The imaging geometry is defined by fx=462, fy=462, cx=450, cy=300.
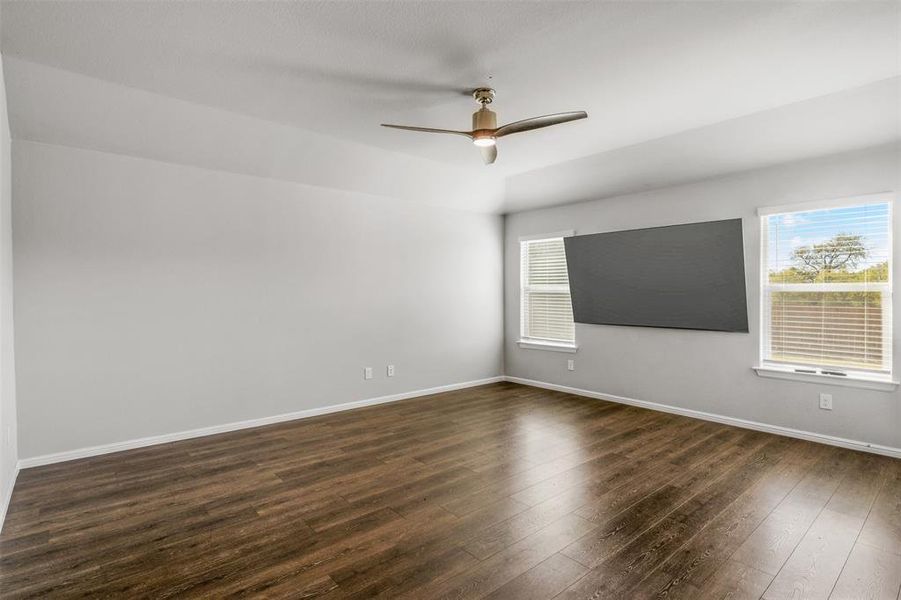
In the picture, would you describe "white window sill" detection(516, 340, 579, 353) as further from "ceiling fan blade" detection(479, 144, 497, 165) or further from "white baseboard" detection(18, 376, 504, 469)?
"ceiling fan blade" detection(479, 144, 497, 165)

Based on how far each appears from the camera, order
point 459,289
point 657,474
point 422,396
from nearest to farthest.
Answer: point 657,474, point 422,396, point 459,289

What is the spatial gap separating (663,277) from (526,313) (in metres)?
2.04

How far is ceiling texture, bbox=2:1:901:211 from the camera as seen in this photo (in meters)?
2.35

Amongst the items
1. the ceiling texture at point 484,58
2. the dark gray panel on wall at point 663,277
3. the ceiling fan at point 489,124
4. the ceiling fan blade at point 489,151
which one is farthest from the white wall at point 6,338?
the dark gray panel on wall at point 663,277

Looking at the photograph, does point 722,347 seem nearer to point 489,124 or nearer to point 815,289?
point 815,289

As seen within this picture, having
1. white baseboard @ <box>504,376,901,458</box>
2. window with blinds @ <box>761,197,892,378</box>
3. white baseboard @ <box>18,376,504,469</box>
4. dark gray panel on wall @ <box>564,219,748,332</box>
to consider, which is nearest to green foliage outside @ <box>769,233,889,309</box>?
window with blinds @ <box>761,197,892,378</box>

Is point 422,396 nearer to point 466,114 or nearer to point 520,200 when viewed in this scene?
point 520,200

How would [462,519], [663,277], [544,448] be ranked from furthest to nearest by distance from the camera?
1. [663,277]
2. [544,448]
3. [462,519]

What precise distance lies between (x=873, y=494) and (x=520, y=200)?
4.36m

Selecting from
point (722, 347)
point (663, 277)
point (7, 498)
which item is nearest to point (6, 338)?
point (7, 498)

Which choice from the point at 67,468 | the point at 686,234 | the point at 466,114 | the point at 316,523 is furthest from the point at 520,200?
the point at 67,468

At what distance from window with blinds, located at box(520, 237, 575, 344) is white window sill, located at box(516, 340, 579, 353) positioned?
0.05 m

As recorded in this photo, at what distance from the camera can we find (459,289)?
6.16 meters

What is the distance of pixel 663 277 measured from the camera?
493 cm
